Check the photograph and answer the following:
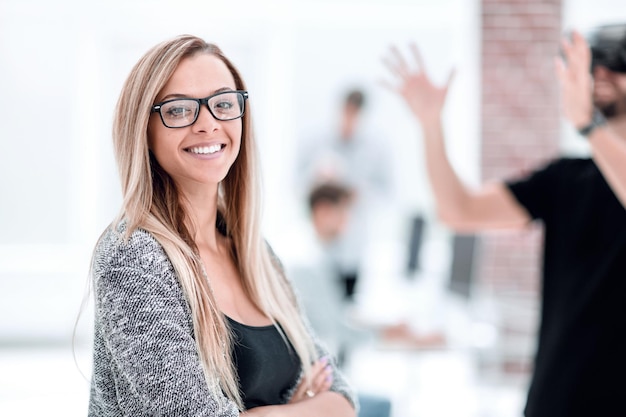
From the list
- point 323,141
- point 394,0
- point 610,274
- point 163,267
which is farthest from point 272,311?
point 394,0

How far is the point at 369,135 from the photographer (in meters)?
5.65

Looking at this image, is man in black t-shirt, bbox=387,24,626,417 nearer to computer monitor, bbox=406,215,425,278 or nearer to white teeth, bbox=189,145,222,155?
white teeth, bbox=189,145,222,155

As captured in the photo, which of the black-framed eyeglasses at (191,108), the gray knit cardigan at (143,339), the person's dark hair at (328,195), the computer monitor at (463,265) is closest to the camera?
the gray knit cardigan at (143,339)

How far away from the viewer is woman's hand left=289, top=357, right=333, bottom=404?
1.64 meters

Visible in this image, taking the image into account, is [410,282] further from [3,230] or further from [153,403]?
[153,403]

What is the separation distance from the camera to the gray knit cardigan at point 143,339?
133cm

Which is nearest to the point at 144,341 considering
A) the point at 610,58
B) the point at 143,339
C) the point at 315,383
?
the point at 143,339

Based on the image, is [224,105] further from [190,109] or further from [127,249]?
[127,249]

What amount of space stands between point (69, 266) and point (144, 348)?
5.40 metres

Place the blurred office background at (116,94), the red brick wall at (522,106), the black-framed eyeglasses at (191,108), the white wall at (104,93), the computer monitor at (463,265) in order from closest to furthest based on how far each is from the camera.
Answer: the black-framed eyeglasses at (191,108), the computer monitor at (463,265), the red brick wall at (522,106), the blurred office background at (116,94), the white wall at (104,93)

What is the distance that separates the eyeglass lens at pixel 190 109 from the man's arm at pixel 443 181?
0.89m

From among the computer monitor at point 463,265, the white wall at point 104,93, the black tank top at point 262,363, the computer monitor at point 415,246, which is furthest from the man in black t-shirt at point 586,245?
the white wall at point 104,93

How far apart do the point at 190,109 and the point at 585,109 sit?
1.05 m

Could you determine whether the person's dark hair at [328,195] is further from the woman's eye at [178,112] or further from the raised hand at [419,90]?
the woman's eye at [178,112]
